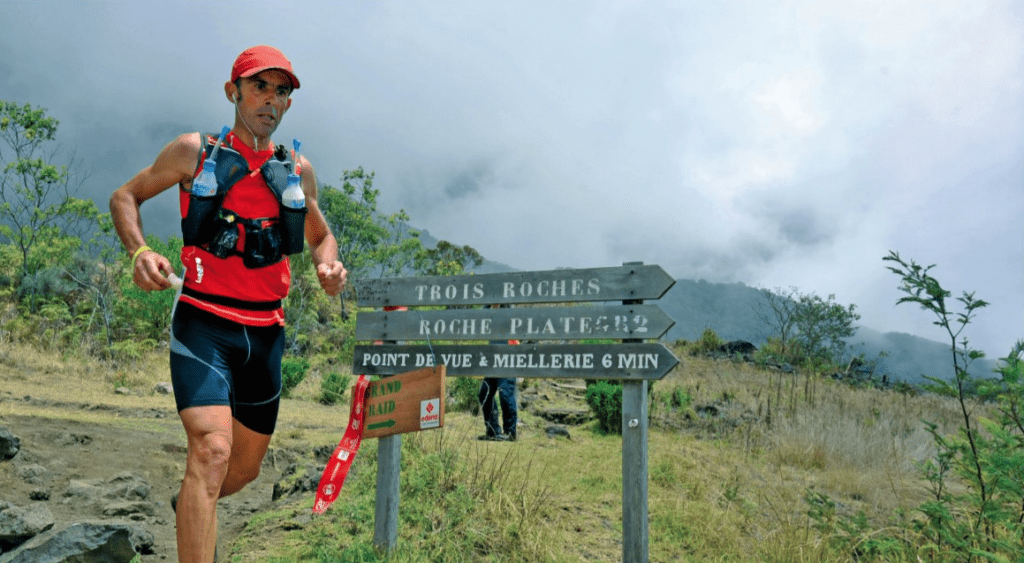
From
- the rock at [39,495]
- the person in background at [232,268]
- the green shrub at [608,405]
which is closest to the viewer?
the person in background at [232,268]

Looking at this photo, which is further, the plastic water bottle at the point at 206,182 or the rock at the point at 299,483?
the rock at the point at 299,483

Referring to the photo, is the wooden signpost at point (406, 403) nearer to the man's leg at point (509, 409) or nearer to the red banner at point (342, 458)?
the red banner at point (342, 458)

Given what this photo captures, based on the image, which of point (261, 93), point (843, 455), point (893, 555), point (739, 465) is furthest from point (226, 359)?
point (843, 455)

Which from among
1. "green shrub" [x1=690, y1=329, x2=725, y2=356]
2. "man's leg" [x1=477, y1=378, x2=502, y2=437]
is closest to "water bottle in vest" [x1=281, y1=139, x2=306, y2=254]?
"man's leg" [x1=477, y1=378, x2=502, y2=437]

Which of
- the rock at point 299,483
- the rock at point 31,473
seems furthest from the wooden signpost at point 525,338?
the rock at point 31,473

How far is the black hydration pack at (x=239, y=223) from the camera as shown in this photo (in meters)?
2.69

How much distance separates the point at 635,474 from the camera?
4.04m

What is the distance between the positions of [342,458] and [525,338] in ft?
4.13

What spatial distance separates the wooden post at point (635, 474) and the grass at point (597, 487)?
0.48m

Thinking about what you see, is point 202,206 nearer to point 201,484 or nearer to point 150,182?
point 150,182

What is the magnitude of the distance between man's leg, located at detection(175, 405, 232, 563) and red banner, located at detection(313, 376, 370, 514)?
1327mm

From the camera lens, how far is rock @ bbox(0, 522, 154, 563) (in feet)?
11.3

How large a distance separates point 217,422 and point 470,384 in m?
10.1

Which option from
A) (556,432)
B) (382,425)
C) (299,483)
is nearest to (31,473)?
(299,483)
